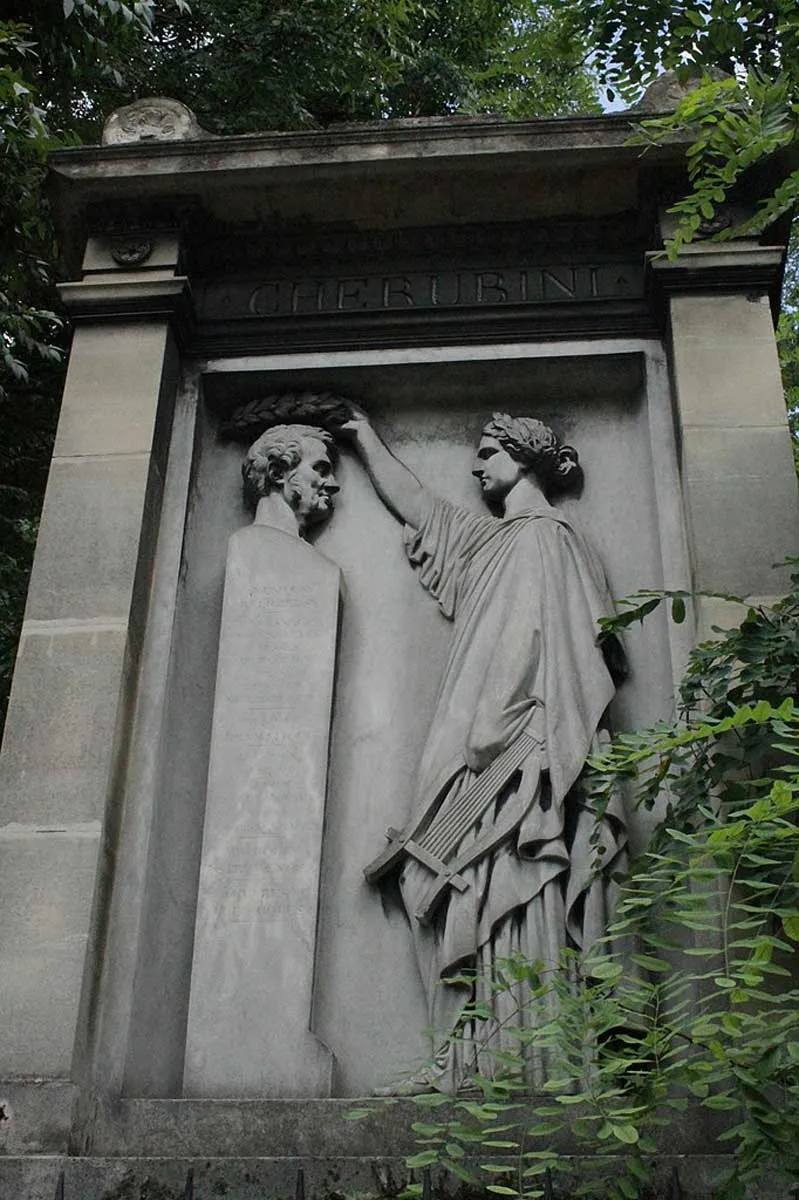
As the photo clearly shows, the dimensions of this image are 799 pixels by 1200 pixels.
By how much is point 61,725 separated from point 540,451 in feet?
8.89

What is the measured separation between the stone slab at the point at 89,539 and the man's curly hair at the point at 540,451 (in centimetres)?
176

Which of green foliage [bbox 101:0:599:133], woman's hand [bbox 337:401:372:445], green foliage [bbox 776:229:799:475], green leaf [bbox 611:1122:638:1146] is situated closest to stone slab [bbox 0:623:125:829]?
woman's hand [bbox 337:401:372:445]

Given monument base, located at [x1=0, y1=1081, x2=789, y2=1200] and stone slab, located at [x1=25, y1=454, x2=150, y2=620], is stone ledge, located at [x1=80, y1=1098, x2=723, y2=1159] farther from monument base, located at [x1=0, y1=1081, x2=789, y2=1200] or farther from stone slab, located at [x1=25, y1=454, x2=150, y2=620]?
stone slab, located at [x1=25, y1=454, x2=150, y2=620]

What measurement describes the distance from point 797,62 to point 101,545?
3619 millimetres

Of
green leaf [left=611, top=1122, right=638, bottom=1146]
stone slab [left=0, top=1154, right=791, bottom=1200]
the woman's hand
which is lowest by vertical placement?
stone slab [left=0, top=1154, right=791, bottom=1200]

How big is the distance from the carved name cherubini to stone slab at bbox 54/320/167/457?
0.72m

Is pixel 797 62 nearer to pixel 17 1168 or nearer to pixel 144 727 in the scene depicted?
pixel 144 727

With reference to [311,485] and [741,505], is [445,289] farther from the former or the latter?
[741,505]

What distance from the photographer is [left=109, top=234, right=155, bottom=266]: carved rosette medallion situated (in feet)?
27.1

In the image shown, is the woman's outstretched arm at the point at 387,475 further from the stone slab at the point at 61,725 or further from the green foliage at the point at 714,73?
the green foliage at the point at 714,73

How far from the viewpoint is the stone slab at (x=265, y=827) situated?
6414 millimetres

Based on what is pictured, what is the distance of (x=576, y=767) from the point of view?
22.0 feet

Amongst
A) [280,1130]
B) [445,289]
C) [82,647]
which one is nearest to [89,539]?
[82,647]

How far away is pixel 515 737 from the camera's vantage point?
6.82 meters
